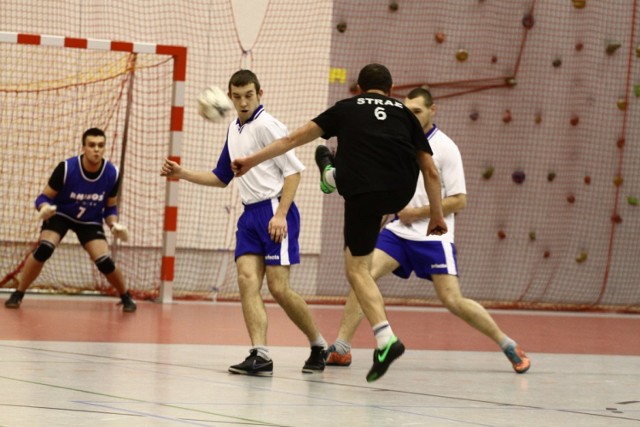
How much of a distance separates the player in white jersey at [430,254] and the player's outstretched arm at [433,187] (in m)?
1.13

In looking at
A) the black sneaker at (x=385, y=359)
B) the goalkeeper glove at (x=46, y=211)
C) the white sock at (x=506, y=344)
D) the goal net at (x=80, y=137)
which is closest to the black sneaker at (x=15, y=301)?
the goalkeeper glove at (x=46, y=211)

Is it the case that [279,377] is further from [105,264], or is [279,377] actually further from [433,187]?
[105,264]

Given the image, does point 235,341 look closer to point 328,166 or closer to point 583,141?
point 328,166

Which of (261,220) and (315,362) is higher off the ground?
(261,220)

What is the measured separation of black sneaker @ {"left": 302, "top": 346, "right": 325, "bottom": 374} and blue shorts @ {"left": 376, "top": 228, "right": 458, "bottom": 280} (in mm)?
1036

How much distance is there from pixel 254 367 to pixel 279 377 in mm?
178

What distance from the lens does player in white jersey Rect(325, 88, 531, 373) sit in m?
7.80

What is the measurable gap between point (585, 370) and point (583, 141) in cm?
759

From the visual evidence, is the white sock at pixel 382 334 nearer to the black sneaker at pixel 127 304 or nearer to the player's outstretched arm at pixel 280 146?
the player's outstretched arm at pixel 280 146

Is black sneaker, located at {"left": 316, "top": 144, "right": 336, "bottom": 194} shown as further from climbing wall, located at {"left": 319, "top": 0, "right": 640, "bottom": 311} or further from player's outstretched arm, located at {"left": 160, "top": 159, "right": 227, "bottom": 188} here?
climbing wall, located at {"left": 319, "top": 0, "right": 640, "bottom": 311}

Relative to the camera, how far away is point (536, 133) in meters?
15.1

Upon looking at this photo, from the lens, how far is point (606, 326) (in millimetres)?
12344

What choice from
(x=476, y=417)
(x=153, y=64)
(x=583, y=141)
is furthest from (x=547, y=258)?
(x=476, y=417)

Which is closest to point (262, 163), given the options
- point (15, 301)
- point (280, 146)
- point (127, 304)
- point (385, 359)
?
point (280, 146)
